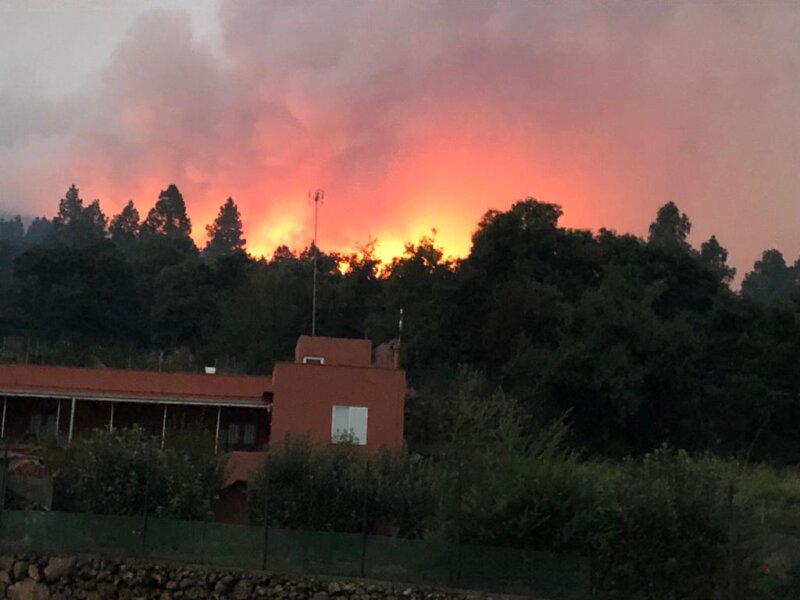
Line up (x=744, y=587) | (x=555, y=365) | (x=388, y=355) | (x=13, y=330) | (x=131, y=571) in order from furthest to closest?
(x=13, y=330), (x=388, y=355), (x=555, y=365), (x=131, y=571), (x=744, y=587)

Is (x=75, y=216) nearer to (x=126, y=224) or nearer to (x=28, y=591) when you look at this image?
(x=126, y=224)

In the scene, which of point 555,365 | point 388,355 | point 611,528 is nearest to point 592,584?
point 611,528

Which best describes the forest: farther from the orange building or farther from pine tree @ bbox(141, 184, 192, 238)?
pine tree @ bbox(141, 184, 192, 238)

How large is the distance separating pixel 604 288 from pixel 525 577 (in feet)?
110

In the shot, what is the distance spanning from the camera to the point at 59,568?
21938 mm

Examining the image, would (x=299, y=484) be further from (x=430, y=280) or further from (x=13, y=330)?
(x=13, y=330)

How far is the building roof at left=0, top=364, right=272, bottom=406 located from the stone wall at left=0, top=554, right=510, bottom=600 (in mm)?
16833

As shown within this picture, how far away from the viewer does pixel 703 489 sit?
1916cm

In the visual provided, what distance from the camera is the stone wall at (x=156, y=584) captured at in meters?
20.1

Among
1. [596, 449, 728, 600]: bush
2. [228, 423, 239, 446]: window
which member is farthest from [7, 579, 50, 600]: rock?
[228, 423, 239, 446]: window

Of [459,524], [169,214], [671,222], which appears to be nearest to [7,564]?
[459,524]

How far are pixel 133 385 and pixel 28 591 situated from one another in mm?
18556

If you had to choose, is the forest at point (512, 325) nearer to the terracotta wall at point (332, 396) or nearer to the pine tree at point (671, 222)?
the terracotta wall at point (332, 396)

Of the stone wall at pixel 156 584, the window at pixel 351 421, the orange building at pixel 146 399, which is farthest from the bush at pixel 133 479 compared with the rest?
the orange building at pixel 146 399
